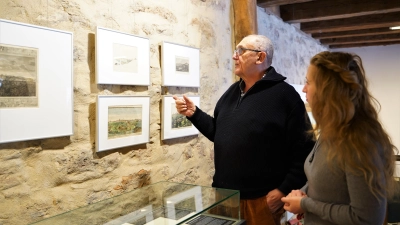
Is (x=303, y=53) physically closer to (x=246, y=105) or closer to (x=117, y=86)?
(x=246, y=105)

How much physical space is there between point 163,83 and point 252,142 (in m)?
0.67

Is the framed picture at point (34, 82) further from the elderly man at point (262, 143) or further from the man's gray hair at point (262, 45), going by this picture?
the man's gray hair at point (262, 45)

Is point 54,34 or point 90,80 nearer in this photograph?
point 54,34

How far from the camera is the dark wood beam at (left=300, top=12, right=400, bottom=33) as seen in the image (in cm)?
408

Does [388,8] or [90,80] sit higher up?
[388,8]

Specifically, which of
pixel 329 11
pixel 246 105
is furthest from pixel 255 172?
pixel 329 11

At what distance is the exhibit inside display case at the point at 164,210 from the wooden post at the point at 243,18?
1.67m

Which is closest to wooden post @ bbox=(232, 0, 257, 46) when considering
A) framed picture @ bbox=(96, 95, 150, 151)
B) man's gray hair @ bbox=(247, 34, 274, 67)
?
man's gray hair @ bbox=(247, 34, 274, 67)

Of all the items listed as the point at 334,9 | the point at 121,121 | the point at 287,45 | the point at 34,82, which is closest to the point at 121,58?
the point at 121,121

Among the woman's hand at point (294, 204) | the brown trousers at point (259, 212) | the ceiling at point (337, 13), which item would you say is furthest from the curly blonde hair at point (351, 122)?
the ceiling at point (337, 13)

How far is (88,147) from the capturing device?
5.68ft

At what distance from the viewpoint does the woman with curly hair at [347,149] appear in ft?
3.71

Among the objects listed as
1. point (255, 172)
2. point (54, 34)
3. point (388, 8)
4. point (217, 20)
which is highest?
point (388, 8)

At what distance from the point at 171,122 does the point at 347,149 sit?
1.27m
